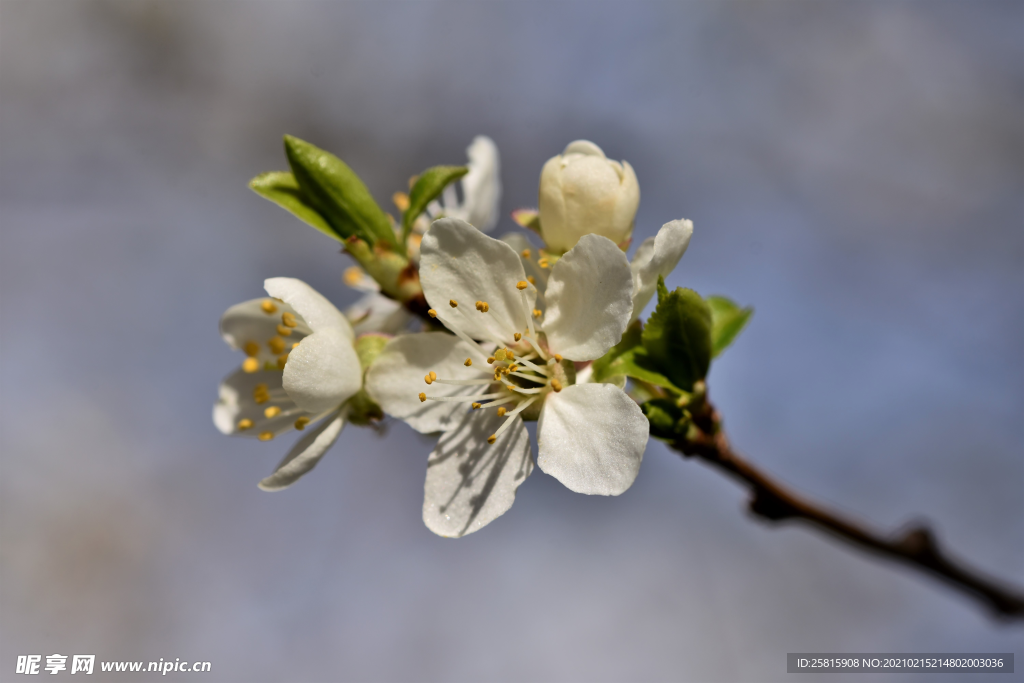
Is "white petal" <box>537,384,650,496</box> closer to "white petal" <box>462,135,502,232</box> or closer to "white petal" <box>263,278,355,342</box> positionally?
"white petal" <box>263,278,355,342</box>

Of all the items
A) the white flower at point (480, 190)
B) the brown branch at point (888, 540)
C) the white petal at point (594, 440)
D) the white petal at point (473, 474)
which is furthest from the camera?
the white flower at point (480, 190)

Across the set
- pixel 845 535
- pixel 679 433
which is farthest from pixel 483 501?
pixel 845 535

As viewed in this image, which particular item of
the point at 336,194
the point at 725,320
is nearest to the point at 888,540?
the point at 725,320

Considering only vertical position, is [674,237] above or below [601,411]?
above

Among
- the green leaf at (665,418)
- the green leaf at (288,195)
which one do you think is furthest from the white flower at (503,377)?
the green leaf at (288,195)

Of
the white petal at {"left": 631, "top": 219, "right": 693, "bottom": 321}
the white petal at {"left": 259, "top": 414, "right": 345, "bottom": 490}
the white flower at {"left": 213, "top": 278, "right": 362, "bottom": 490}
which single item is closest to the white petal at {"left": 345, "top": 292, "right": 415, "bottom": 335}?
the white flower at {"left": 213, "top": 278, "right": 362, "bottom": 490}

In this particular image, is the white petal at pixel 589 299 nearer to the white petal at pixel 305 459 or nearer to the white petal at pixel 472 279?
the white petal at pixel 472 279

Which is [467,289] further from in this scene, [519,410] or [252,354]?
[252,354]
